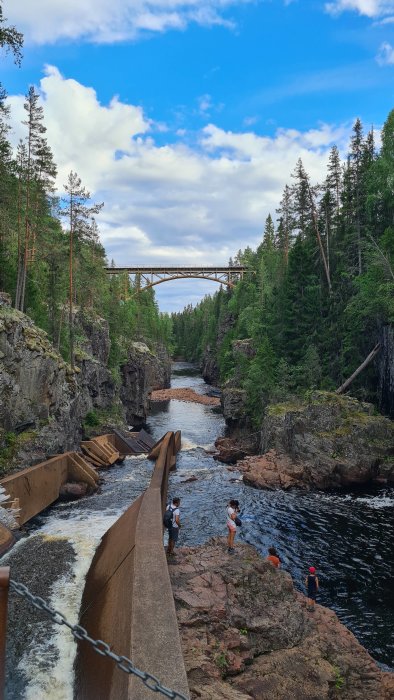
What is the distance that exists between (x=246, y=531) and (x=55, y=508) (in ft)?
32.3

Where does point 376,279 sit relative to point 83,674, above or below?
above

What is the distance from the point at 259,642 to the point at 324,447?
22.5 meters

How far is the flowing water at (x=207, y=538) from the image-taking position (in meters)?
10.3

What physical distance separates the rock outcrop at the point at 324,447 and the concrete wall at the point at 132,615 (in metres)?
17.7

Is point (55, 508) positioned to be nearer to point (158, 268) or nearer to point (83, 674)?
point (83, 674)

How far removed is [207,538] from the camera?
63.1 feet

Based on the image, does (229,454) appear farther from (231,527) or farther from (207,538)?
(231,527)

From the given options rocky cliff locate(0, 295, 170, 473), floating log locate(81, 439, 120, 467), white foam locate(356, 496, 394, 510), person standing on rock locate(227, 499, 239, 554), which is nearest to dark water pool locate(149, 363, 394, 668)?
white foam locate(356, 496, 394, 510)

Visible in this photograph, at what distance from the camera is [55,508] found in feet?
72.2

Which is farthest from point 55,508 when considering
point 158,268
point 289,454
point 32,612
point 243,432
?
point 158,268

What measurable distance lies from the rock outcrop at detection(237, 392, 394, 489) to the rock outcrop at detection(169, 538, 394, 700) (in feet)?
54.6

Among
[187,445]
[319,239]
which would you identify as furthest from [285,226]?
[187,445]

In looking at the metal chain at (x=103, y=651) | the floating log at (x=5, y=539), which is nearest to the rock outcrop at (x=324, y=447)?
the floating log at (x=5, y=539)

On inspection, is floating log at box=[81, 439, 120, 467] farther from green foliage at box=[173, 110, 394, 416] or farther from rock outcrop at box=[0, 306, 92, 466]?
green foliage at box=[173, 110, 394, 416]
